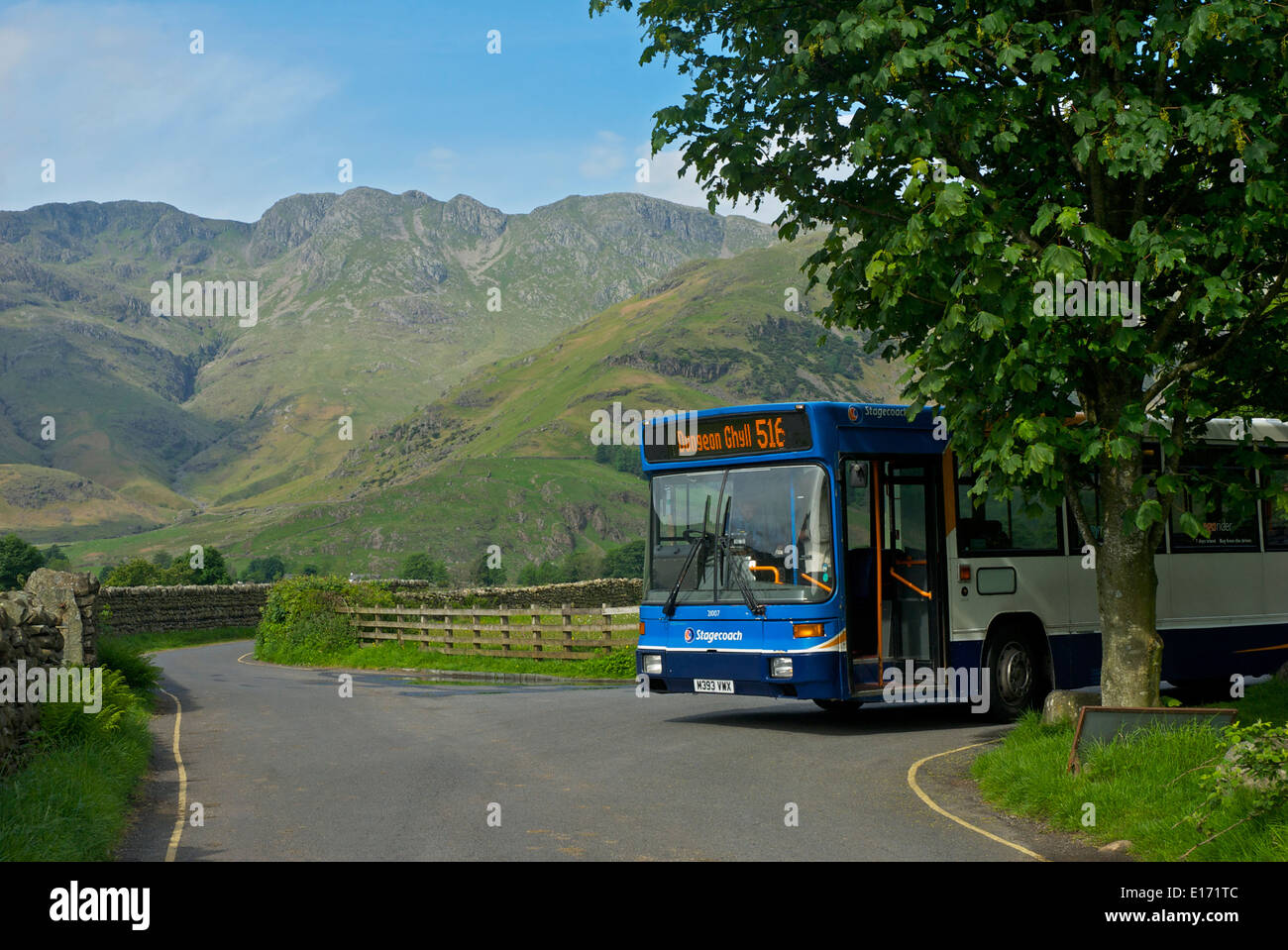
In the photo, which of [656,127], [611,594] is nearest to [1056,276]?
[656,127]

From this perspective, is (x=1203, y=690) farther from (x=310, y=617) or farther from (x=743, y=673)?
(x=310, y=617)

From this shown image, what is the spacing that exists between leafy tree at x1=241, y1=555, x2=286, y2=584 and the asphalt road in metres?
155

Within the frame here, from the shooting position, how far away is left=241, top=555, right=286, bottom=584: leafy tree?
167000 millimetres

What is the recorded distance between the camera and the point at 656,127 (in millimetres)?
10438

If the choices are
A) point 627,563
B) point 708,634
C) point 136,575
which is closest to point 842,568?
point 708,634

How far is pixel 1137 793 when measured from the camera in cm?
852

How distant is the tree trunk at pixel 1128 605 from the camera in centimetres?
1062

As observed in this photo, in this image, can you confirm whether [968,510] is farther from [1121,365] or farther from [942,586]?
[1121,365]

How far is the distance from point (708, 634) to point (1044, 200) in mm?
6052

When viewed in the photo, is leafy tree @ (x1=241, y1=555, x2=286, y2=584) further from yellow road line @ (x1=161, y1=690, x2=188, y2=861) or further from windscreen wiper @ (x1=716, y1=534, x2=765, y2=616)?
windscreen wiper @ (x1=716, y1=534, x2=765, y2=616)

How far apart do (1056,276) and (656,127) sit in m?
3.42

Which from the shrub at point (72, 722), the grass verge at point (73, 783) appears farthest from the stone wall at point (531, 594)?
the grass verge at point (73, 783)

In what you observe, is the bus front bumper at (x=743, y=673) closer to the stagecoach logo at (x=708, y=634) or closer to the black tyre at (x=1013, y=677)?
the stagecoach logo at (x=708, y=634)

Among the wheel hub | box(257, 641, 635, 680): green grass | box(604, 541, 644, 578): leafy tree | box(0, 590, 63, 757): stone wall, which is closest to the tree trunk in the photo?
the wheel hub
